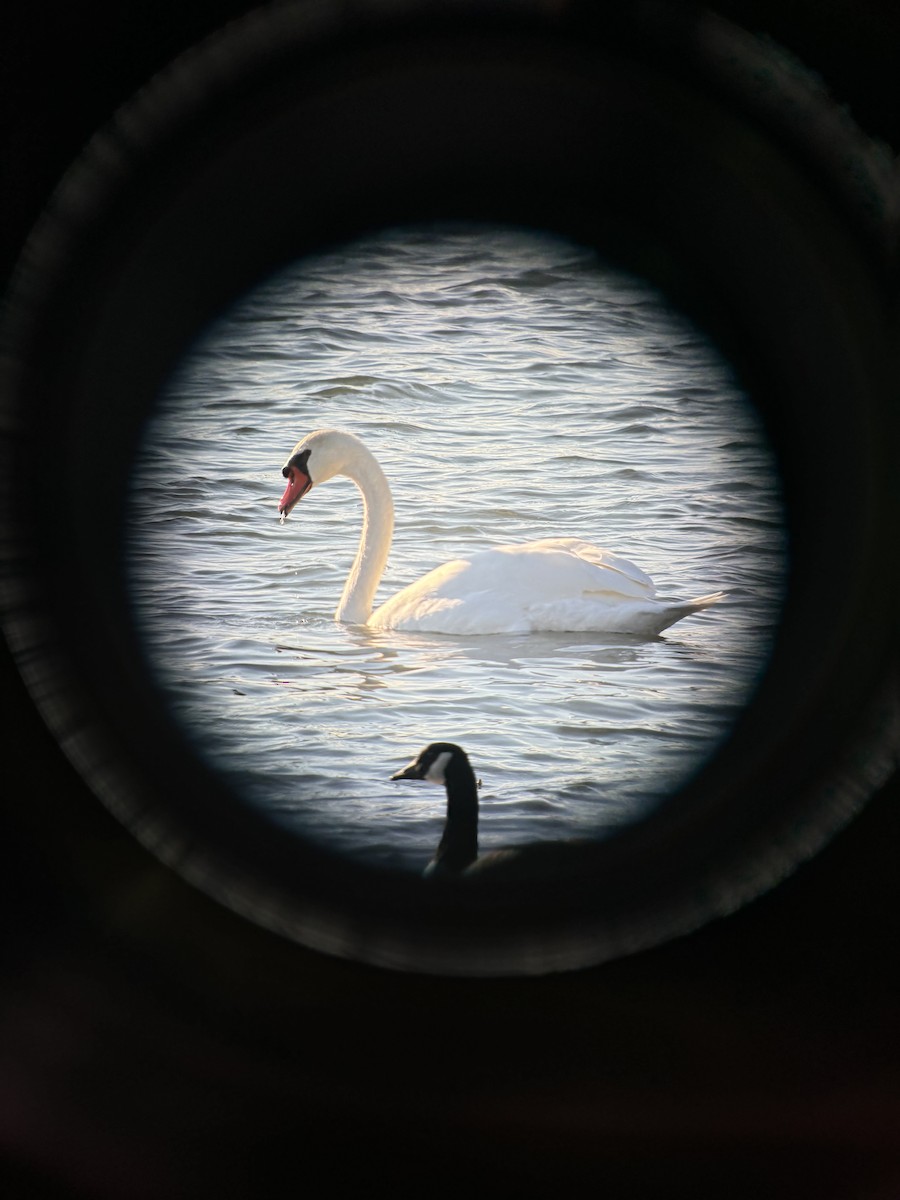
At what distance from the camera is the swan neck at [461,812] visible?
1.78 metres

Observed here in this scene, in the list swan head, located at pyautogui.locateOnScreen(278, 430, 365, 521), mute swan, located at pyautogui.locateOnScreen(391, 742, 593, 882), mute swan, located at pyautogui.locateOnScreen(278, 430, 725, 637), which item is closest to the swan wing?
mute swan, located at pyautogui.locateOnScreen(278, 430, 725, 637)

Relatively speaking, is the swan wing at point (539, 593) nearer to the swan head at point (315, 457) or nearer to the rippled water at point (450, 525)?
the rippled water at point (450, 525)

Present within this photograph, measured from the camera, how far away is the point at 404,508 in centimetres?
397

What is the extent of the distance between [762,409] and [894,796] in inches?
14.8

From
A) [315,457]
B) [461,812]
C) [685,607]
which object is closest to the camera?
[461,812]

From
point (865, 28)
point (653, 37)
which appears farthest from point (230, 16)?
point (865, 28)

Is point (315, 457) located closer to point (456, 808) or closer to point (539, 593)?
point (539, 593)

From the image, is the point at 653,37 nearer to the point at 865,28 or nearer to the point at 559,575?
the point at 865,28

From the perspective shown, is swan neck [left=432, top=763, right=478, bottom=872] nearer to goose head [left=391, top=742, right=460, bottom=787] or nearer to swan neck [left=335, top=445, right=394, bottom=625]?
goose head [left=391, top=742, right=460, bottom=787]

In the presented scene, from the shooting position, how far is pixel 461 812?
184 centimetres

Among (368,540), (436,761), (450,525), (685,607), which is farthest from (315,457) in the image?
(436,761)

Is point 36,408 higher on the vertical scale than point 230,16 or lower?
lower

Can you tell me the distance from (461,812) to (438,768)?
0.27 feet

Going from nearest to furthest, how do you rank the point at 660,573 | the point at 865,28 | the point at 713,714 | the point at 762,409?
the point at 865,28
the point at 762,409
the point at 713,714
the point at 660,573
